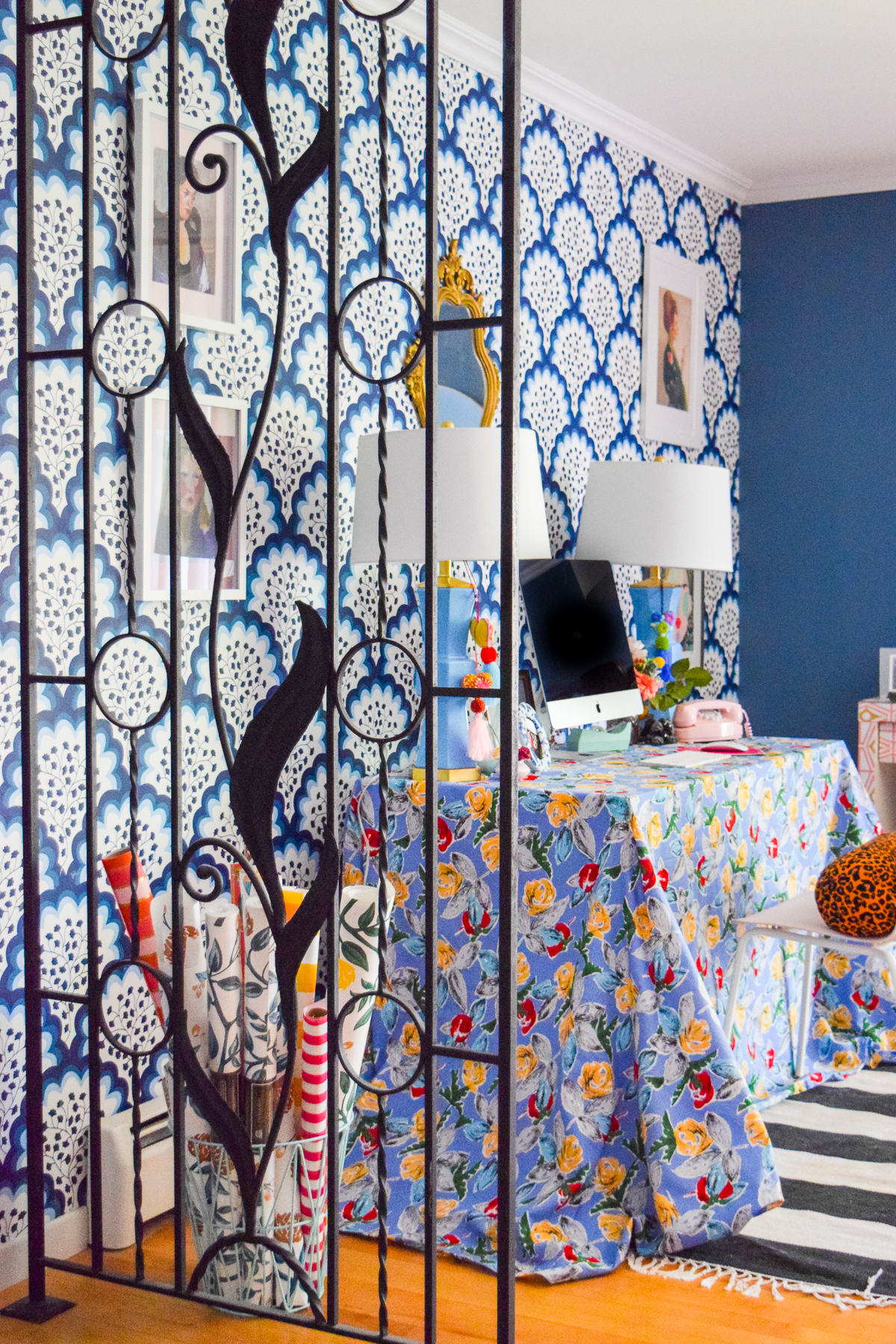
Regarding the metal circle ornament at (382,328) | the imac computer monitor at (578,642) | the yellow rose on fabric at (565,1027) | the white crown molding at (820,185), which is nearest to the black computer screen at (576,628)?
the imac computer monitor at (578,642)

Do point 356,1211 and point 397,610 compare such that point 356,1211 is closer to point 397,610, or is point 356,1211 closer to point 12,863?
point 12,863

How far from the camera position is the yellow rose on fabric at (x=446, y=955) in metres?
2.69

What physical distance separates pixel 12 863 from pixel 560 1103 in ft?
3.42

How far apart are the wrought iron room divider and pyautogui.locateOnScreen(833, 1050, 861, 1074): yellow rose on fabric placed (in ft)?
5.22

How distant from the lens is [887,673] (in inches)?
177

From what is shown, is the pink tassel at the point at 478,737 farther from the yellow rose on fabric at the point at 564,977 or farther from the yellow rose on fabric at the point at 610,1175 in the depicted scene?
the yellow rose on fabric at the point at 610,1175

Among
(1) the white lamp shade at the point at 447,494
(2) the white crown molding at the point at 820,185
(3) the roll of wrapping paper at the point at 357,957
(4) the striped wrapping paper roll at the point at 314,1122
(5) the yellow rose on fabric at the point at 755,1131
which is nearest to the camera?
(4) the striped wrapping paper roll at the point at 314,1122

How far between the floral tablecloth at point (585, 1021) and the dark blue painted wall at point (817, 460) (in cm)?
188

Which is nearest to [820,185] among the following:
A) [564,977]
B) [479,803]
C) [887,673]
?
[887,673]

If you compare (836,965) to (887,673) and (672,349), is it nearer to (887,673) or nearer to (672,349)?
(887,673)

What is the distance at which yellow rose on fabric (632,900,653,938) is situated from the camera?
2.45 metres

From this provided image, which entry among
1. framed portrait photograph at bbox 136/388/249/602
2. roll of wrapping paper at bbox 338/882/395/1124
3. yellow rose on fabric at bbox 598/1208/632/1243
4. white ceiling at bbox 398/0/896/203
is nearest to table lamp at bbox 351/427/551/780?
framed portrait photograph at bbox 136/388/249/602

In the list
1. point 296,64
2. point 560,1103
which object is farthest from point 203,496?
point 560,1103

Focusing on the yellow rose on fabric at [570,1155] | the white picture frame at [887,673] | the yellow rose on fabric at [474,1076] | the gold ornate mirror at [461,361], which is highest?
the gold ornate mirror at [461,361]
